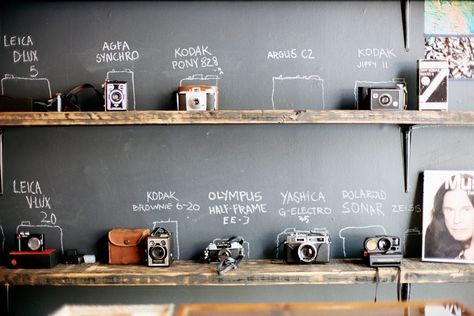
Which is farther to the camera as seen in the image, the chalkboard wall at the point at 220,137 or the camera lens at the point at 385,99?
the chalkboard wall at the point at 220,137

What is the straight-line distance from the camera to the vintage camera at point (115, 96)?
2.57 meters

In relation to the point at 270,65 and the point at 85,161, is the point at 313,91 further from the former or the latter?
the point at 85,161

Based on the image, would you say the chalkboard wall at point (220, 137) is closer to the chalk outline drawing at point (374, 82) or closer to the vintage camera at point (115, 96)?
the chalk outline drawing at point (374, 82)

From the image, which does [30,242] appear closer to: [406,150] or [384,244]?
[384,244]

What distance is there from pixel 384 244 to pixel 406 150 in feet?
1.97

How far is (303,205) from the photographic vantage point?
283 centimetres

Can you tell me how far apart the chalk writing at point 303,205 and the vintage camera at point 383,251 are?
329 mm

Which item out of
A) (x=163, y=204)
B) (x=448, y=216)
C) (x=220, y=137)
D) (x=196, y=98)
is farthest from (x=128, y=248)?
(x=448, y=216)

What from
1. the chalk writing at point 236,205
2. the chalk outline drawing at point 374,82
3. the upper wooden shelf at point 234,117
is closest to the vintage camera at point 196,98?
the upper wooden shelf at point 234,117

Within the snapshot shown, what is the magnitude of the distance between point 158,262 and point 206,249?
0.95ft

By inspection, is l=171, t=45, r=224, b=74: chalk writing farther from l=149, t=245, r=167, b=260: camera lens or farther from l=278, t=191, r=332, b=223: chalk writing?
l=149, t=245, r=167, b=260: camera lens

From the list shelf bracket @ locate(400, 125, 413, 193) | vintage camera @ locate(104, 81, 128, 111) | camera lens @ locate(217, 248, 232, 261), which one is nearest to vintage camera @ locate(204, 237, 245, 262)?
camera lens @ locate(217, 248, 232, 261)

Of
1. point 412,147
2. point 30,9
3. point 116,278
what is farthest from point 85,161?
point 412,147

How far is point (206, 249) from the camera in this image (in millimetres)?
2717
